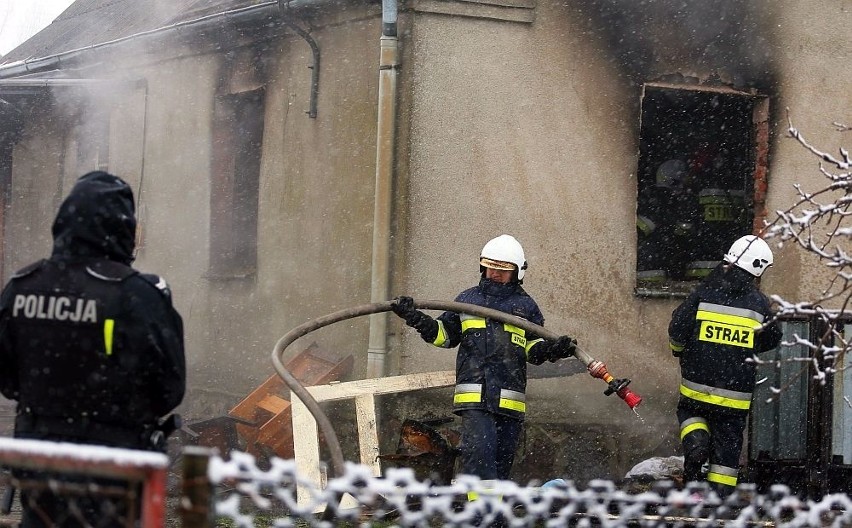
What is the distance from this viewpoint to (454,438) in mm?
7590

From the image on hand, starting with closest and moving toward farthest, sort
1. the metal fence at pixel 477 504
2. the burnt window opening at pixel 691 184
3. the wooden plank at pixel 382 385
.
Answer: the metal fence at pixel 477 504
the wooden plank at pixel 382 385
the burnt window opening at pixel 691 184

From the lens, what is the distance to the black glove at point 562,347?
6.31 m

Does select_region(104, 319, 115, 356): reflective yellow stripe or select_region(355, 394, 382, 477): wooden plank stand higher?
select_region(104, 319, 115, 356): reflective yellow stripe

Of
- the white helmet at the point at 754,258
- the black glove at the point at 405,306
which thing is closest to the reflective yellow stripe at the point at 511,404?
the black glove at the point at 405,306

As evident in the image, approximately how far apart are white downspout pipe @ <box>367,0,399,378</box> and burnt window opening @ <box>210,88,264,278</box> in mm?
2443

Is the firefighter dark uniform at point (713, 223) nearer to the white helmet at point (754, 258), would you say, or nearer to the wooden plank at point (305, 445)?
the white helmet at point (754, 258)

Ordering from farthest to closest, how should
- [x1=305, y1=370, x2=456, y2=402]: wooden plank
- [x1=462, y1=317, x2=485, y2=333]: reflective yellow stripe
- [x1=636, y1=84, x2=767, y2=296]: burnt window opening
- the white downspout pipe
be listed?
[x1=636, y1=84, x2=767, y2=296]: burnt window opening, the white downspout pipe, [x1=305, y1=370, x2=456, y2=402]: wooden plank, [x1=462, y1=317, x2=485, y2=333]: reflective yellow stripe

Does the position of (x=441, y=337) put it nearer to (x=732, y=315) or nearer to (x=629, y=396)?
(x=629, y=396)

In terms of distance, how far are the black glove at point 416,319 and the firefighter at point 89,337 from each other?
116 inches

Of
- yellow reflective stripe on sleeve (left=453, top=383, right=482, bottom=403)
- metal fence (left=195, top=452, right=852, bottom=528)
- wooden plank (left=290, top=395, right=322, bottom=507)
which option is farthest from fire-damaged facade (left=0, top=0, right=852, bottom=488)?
yellow reflective stripe on sleeve (left=453, top=383, right=482, bottom=403)

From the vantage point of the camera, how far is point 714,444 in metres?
6.52

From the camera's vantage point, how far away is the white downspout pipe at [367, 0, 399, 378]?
8297 mm

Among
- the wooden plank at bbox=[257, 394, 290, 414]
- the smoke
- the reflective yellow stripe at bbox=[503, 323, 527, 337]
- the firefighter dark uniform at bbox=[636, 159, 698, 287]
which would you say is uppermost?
the smoke

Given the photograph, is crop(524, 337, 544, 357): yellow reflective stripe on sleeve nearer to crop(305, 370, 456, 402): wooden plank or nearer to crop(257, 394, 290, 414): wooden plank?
crop(305, 370, 456, 402): wooden plank
